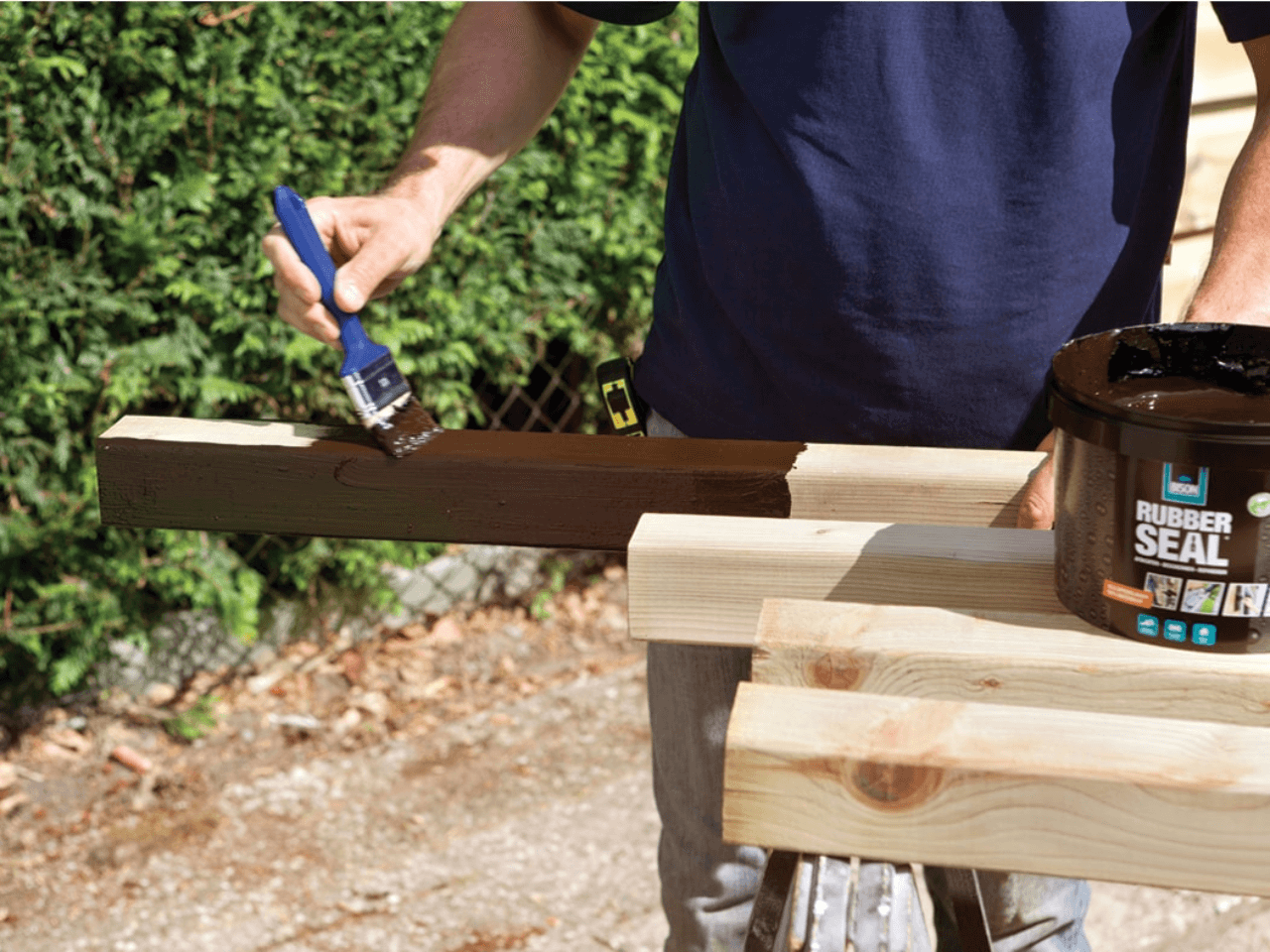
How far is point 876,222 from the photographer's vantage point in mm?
1556

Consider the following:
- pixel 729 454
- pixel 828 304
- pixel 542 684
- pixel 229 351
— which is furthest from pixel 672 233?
pixel 542 684

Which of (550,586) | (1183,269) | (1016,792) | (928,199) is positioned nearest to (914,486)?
(928,199)

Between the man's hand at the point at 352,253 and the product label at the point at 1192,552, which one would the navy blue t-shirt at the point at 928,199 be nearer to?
the man's hand at the point at 352,253

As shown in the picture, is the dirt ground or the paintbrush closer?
the paintbrush

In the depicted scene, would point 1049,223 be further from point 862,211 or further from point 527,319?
point 527,319

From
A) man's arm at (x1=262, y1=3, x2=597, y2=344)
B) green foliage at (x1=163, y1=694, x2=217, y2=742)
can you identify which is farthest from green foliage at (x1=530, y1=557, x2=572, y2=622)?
man's arm at (x1=262, y1=3, x2=597, y2=344)

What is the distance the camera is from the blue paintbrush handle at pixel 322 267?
1536mm

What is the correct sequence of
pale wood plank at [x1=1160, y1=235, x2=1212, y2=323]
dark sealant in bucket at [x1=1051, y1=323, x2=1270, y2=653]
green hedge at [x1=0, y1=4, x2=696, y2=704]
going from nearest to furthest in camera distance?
dark sealant in bucket at [x1=1051, y1=323, x2=1270, y2=653] → green hedge at [x1=0, y1=4, x2=696, y2=704] → pale wood plank at [x1=1160, y1=235, x2=1212, y2=323]

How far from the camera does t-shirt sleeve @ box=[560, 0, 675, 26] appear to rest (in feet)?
5.83

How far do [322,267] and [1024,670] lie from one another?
1017 mm

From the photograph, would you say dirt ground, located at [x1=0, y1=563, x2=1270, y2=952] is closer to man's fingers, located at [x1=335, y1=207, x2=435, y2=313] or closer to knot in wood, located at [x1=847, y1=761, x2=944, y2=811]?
man's fingers, located at [x1=335, y1=207, x2=435, y2=313]

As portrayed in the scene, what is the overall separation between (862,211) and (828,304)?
0.43 ft

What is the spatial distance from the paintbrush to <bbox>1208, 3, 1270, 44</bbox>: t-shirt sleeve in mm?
1103

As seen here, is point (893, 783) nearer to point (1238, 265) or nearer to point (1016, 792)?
point (1016, 792)
